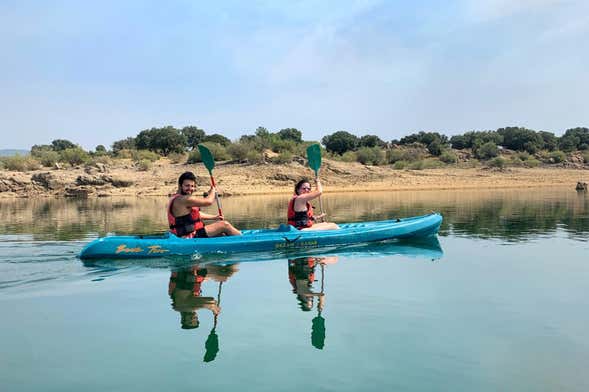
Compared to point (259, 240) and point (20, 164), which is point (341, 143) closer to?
point (20, 164)

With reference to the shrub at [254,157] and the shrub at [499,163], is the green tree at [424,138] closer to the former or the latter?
the shrub at [499,163]

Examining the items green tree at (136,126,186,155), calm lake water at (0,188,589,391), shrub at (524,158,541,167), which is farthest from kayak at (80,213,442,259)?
green tree at (136,126,186,155)

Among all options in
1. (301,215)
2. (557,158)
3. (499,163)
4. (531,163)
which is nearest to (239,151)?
(499,163)

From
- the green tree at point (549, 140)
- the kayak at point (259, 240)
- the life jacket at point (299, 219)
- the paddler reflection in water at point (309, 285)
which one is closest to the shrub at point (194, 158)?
the kayak at point (259, 240)

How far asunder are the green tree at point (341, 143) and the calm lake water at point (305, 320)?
117 feet

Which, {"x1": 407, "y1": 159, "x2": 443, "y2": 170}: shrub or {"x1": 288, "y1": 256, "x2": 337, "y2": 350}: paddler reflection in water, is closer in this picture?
{"x1": 288, "y1": 256, "x2": 337, "y2": 350}: paddler reflection in water

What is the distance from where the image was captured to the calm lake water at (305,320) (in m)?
4.18

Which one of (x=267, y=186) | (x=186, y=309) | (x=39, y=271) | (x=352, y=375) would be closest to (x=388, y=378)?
(x=352, y=375)

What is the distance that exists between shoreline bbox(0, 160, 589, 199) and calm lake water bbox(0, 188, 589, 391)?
60.7ft

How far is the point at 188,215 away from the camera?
9477 mm

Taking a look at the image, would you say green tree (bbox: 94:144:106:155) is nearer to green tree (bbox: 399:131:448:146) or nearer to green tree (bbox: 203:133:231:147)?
green tree (bbox: 203:133:231:147)

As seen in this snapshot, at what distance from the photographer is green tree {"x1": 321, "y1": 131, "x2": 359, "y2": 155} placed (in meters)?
45.8

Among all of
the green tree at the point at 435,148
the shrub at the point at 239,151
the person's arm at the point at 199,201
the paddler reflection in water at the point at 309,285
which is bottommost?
the paddler reflection in water at the point at 309,285

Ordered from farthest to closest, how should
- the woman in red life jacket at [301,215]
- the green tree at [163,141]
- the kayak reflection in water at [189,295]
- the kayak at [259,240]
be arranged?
the green tree at [163,141]
the woman in red life jacket at [301,215]
the kayak at [259,240]
the kayak reflection in water at [189,295]
